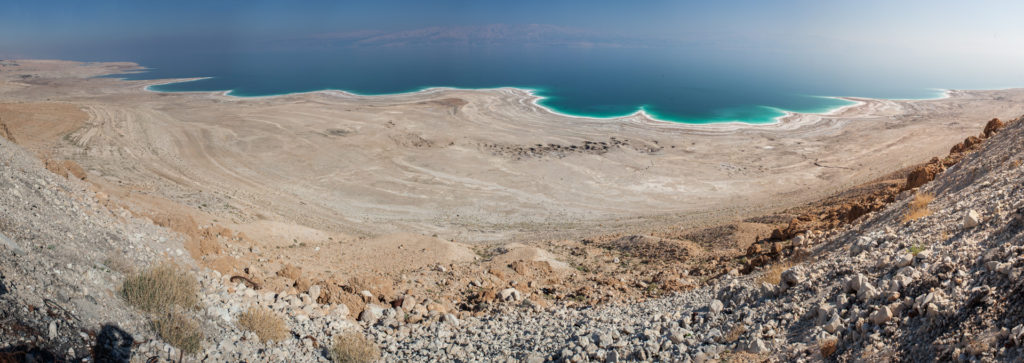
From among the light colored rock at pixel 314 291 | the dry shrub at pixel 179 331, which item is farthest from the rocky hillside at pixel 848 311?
the dry shrub at pixel 179 331

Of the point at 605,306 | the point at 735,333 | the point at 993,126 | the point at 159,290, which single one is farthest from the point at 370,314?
the point at 993,126

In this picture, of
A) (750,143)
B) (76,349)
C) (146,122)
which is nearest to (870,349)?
(76,349)

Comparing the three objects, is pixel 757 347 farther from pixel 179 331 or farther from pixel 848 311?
pixel 179 331

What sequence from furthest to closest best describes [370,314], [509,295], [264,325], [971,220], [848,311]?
[509,295]
[370,314]
[264,325]
[971,220]
[848,311]

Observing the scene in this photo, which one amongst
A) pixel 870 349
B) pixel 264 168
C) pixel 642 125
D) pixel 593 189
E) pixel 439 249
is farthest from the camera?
pixel 642 125

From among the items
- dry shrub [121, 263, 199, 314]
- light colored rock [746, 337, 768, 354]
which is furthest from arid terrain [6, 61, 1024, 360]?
light colored rock [746, 337, 768, 354]

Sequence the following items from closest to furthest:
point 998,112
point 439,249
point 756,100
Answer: point 439,249 < point 998,112 < point 756,100

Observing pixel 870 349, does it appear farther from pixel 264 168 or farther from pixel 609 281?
pixel 264 168
